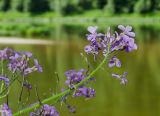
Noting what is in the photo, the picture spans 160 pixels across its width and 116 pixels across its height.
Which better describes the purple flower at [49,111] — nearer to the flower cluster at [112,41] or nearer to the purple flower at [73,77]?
the purple flower at [73,77]

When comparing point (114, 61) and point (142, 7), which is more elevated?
point (114, 61)

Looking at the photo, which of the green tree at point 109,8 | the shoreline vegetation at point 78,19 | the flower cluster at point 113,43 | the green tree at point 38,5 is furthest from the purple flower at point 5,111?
the green tree at point 38,5

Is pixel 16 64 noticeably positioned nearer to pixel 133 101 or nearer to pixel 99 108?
pixel 99 108

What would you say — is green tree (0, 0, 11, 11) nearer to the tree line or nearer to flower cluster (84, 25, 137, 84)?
the tree line

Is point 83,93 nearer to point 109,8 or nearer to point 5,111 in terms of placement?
point 5,111

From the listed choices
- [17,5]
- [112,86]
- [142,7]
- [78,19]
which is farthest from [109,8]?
[112,86]

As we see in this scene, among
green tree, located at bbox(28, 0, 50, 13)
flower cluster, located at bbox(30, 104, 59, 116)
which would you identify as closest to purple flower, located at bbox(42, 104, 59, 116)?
flower cluster, located at bbox(30, 104, 59, 116)
